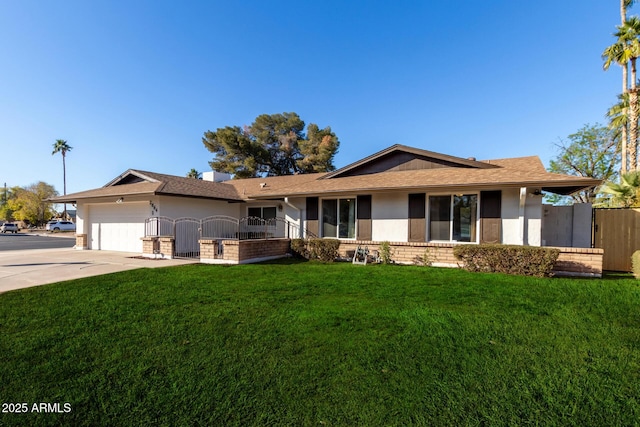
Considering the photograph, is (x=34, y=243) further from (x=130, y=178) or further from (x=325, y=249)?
(x=325, y=249)

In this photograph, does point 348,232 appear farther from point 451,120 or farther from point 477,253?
point 451,120

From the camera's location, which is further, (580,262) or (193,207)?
(193,207)

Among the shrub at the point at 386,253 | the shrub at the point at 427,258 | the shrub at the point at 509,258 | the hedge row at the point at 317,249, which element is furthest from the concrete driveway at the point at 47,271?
the shrub at the point at 509,258

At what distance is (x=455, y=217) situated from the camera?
10.5m

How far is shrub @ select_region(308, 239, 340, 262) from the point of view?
11.1m

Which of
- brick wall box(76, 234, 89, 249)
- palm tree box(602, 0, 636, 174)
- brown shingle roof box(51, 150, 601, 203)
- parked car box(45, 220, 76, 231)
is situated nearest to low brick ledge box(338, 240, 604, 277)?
brown shingle roof box(51, 150, 601, 203)

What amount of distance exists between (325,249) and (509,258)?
19.7ft

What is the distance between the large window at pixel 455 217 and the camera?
1036 cm

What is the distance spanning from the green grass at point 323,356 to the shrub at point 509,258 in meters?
1.56

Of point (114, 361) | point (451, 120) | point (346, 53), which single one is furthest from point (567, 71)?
point (114, 361)

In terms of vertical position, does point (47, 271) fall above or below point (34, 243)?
above

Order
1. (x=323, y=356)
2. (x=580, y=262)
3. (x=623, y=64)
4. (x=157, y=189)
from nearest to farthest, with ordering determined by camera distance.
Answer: (x=323, y=356) → (x=580, y=262) → (x=157, y=189) → (x=623, y=64)

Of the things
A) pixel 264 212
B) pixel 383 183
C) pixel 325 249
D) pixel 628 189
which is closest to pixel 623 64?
pixel 628 189

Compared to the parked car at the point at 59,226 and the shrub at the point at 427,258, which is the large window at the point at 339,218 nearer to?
the shrub at the point at 427,258
